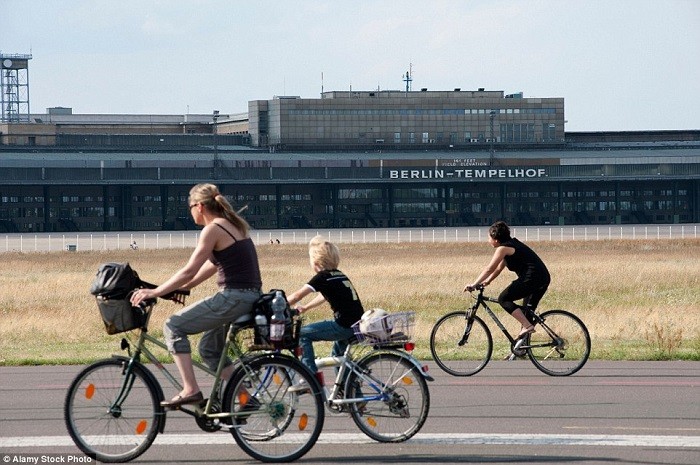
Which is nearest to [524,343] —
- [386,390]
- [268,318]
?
[386,390]

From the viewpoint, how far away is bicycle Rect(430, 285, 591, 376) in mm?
13906

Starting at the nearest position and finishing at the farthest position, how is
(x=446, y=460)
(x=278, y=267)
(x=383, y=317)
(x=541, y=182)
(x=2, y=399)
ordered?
(x=446, y=460) → (x=383, y=317) → (x=2, y=399) → (x=278, y=267) → (x=541, y=182)

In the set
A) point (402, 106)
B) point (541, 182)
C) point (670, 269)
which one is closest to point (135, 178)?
point (402, 106)

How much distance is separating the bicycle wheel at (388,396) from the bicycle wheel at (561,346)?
4870mm

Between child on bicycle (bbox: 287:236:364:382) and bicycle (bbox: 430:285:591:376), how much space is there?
3.83 m

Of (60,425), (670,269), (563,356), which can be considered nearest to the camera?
(60,425)

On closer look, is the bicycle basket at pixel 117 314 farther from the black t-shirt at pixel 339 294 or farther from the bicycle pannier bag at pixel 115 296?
the black t-shirt at pixel 339 294

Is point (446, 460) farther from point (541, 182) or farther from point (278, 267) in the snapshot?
point (541, 182)

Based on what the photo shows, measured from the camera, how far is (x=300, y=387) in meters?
8.80

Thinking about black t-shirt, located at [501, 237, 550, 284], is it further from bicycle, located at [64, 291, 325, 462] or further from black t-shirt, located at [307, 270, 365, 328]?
bicycle, located at [64, 291, 325, 462]

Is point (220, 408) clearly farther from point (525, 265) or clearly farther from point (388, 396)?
point (525, 265)

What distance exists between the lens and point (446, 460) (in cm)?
884

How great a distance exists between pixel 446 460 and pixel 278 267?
43.1 meters

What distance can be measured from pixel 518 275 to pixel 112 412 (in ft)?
21.5
